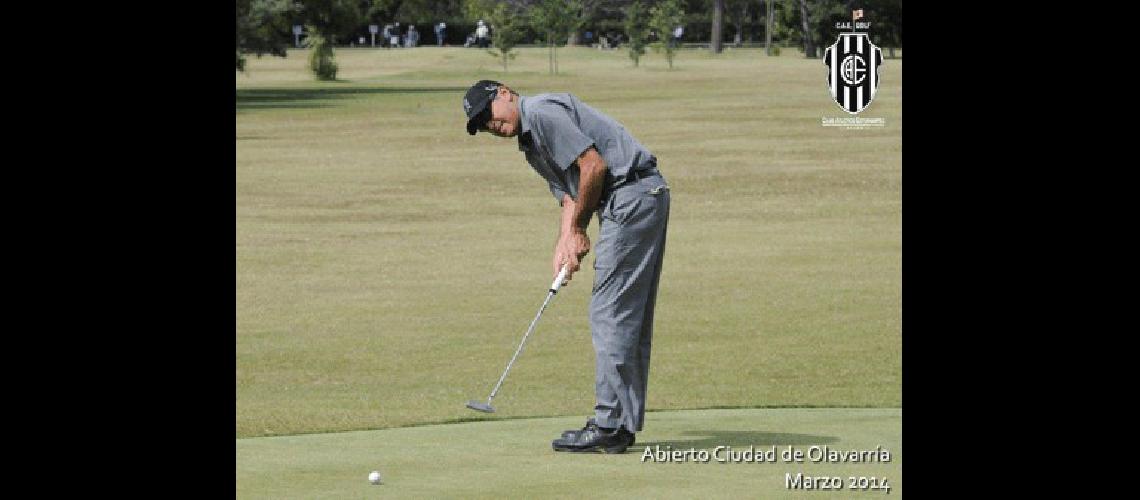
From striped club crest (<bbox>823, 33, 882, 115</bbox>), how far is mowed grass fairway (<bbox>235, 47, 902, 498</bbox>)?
1935 mm

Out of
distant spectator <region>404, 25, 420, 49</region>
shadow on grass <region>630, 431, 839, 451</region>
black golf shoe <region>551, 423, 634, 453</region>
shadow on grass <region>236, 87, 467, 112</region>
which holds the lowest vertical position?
shadow on grass <region>630, 431, 839, 451</region>

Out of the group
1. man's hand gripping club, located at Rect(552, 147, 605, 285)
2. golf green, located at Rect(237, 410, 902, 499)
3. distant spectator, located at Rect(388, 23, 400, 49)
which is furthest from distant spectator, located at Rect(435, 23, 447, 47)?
man's hand gripping club, located at Rect(552, 147, 605, 285)

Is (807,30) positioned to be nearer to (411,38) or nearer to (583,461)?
(411,38)

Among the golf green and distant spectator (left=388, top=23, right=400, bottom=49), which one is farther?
distant spectator (left=388, top=23, right=400, bottom=49)

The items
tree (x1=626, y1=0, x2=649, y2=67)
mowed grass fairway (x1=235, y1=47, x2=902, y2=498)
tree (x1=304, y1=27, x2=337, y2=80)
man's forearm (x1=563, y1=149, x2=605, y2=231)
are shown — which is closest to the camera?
man's forearm (x1=563, y1=149, x2=605, y2=231)

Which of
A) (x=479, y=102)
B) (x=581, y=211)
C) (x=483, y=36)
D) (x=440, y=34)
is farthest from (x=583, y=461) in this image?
(x=440, y=34)

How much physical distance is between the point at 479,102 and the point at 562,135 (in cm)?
43

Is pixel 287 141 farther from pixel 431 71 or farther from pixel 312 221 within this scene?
pixel 431 71

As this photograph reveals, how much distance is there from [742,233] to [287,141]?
56.6 feet

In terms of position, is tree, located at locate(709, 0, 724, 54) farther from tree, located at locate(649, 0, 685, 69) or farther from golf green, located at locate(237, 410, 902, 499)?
golf green, located at locate(237, 410, 902, 499)

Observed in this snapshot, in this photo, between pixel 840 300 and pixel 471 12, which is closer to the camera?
pixel 840 300

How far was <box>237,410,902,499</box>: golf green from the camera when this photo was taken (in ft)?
26.9
